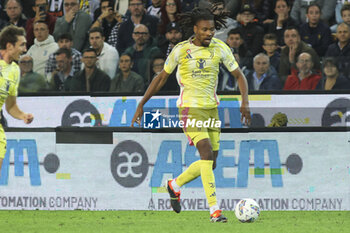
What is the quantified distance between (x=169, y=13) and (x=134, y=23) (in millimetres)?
709

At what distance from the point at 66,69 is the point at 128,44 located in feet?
4.90

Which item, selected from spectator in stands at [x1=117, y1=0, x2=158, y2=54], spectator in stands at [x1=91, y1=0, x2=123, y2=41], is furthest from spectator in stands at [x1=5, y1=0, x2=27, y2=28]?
spectator in stands at [x1=117, y1=0, x2=158, y2=54]

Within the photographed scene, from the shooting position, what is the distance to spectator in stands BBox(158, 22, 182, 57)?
12836mm

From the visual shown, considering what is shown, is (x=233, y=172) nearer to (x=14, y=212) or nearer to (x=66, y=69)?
(x=14, y=212)

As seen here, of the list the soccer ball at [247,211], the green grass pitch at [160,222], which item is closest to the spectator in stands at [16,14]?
the green grass pitch at [160,222]

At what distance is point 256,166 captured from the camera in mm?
9781

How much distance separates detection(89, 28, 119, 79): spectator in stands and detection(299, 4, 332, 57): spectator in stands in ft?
10.9

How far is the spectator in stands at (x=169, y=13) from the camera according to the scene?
1352 cm

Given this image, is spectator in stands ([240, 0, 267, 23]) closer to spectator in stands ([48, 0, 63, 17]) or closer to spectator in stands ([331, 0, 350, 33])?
spectator in stands ([331, 0, 350, 33])

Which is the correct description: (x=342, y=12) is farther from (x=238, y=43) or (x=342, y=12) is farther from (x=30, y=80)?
(x=30, y=80)

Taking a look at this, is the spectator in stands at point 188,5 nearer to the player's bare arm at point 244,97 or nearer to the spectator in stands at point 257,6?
the spectator in stands at point 257,6

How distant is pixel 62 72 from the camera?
12508 millimetres

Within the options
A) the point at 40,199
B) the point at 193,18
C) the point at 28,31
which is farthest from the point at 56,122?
the point at 193,18

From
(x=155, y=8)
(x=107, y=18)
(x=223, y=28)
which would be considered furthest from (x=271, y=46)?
(x=107, y=18)
